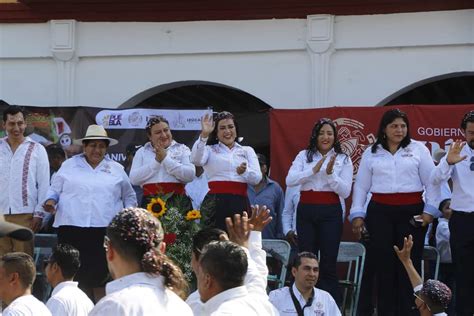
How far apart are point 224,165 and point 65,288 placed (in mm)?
2747

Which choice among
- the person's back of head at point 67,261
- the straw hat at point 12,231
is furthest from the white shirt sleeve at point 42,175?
the straw hat at point 12,231

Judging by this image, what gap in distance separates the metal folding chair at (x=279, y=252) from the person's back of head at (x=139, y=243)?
5.84 meters

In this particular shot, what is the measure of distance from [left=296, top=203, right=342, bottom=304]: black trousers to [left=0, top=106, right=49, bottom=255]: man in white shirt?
2.78m

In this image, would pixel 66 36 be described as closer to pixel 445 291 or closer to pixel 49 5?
pixel 49 5

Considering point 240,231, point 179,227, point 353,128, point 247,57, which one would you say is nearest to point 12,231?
point 240,231

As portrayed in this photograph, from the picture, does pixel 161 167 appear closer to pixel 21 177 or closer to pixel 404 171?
pixel 21 177

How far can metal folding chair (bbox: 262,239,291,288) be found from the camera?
1055 cm

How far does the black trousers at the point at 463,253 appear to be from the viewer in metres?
9.27

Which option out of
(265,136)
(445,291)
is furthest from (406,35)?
(445,291)

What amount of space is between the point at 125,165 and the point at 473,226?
15.0 feet

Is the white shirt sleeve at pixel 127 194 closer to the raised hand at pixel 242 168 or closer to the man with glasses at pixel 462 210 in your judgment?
the raised hand at pixel 242 168

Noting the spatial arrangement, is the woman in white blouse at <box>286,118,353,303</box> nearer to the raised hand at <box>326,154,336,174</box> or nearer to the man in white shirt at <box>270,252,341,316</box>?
the raised hand at <box>326,154,336,174</box>

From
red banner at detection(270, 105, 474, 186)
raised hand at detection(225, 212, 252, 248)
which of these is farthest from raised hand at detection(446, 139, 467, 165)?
raised hand at detection(225, 212, 252, 248)

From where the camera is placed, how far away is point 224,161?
9.98 m
